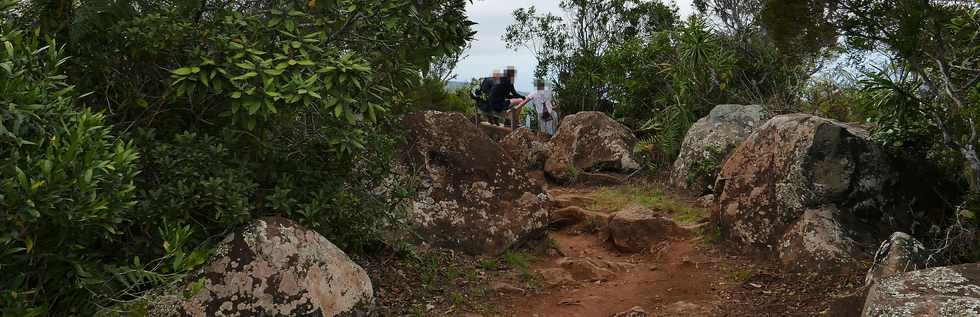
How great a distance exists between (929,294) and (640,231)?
4.06 m

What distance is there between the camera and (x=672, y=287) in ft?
21.7

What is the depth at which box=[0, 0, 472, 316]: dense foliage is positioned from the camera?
10.2ft

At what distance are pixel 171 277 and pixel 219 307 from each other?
43 centimetres

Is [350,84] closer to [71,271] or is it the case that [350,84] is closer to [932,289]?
[71,271]

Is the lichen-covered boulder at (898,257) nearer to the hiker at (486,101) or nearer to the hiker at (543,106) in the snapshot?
the hiker at (486,101)

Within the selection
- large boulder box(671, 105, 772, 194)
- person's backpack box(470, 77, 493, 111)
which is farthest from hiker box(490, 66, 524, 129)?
large boulder box(671, 105, 772, 194)

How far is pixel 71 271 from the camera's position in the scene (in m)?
3.57

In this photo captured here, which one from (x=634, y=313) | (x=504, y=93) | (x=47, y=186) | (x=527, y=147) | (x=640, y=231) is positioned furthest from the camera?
(x=504, y=93)

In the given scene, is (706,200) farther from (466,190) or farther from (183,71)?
(183,71)

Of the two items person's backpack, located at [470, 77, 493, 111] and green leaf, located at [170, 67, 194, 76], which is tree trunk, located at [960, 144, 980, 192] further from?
person's backpack, located at [470, 77, 493, 111]

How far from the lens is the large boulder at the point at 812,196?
20.5ft

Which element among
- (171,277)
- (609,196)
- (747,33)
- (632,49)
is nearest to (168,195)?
(171,277)

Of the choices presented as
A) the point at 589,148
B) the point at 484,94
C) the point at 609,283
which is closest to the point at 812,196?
the point at 609,283

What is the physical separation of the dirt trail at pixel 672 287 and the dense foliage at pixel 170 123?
202cm
